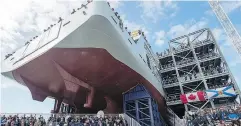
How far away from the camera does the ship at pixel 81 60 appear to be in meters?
15.5

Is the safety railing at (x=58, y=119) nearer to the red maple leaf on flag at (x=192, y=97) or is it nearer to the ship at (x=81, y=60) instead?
the ship at (x=81, y=60)

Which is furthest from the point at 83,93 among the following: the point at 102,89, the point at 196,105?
the point at 196,105

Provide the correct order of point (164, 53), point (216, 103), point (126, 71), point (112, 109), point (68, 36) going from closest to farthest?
1. point (68, 36)
2. point (126, 71)
3. point (112, 109)
4. point (216, 103)
5. point (164, 53)

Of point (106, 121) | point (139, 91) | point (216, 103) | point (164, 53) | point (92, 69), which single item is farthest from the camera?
point (164, 53)

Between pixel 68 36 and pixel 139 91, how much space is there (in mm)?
10622

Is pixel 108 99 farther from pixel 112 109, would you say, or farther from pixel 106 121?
pixel 106 121

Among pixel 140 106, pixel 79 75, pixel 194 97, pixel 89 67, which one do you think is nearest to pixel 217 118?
pixel 140 106

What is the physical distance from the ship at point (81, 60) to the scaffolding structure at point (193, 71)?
1117cm

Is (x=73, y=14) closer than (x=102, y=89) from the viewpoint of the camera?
Yes

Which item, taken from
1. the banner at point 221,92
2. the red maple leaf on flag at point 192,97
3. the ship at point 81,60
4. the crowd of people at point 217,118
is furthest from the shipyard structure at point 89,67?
the crowd of people at point 217,118

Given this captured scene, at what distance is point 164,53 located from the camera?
118ft

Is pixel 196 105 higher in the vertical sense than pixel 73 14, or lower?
lower

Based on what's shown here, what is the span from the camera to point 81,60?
55.5ft

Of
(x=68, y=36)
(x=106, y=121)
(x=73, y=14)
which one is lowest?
(x=106, y=121)
